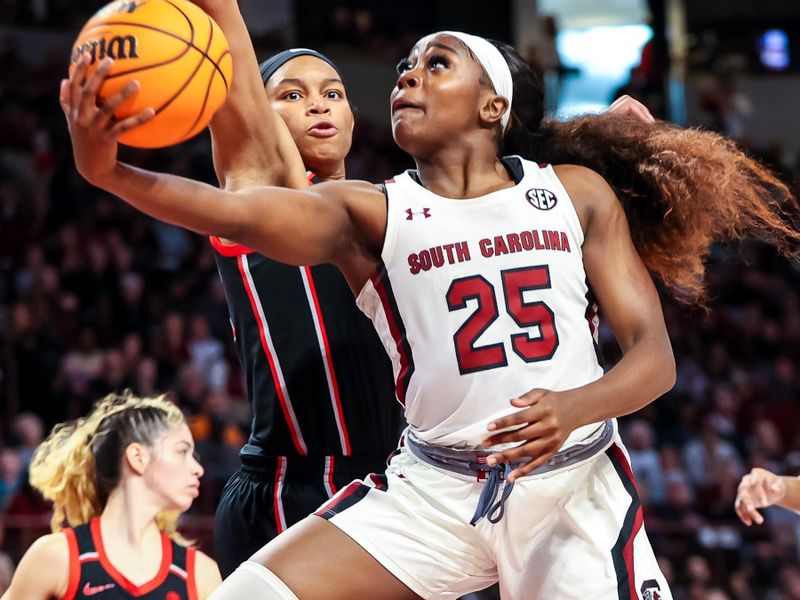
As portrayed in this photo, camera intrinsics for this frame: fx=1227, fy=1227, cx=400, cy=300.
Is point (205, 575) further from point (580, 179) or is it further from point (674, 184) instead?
point (674, 184)

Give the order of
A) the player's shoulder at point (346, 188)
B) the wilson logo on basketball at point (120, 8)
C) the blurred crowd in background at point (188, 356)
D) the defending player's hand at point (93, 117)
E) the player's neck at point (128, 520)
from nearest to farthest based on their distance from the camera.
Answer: the defending player's hand at point (93, 117) < the wilson logo on basketball at point (120, 8) < the player's shoulder at point (346, 188) < the player's neck at point (128, 520) < the blurred crowd in background at point (188, 356)

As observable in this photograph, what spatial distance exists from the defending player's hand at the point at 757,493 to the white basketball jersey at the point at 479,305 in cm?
49

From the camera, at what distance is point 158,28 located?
2820 mm

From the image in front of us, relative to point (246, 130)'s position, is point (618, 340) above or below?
below

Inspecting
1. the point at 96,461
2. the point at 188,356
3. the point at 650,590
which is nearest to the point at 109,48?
the point at 650,590

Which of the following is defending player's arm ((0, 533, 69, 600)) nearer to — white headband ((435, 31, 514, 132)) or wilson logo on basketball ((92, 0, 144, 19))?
wilson logo on basketball ((92, 0, 144, 19))

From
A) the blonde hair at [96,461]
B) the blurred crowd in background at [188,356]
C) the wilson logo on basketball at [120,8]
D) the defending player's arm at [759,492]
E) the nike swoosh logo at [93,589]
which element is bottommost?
the blurred crowd in background at [188,356]

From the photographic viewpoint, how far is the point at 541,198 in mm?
3172

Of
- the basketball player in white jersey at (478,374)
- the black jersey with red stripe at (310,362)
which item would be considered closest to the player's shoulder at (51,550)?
the black jersey with red stripe at (310,362)

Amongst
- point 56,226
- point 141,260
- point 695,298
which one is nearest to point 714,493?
point 141,260

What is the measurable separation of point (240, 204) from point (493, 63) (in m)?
0.95

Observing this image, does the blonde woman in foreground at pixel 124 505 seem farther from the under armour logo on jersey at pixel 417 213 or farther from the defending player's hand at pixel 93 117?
the defending player's hand at pixel 93 117

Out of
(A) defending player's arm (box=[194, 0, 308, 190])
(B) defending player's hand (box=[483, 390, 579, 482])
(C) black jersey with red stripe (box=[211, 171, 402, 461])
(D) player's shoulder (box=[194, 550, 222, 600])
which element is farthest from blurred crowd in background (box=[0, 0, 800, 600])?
(B) defending player's hand (box=[483, 390, 579, 482])

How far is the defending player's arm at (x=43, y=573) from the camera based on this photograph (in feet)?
12.7
